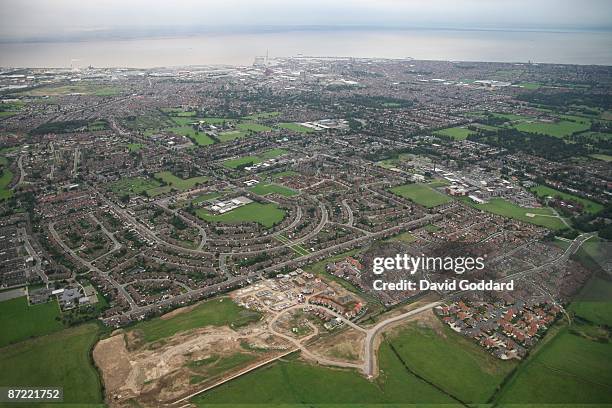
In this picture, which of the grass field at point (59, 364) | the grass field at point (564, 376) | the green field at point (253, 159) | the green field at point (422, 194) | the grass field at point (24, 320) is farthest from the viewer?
the green field at point (253, 159)

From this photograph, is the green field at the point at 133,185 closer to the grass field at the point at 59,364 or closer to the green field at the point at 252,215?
the green field at the point at 252,215

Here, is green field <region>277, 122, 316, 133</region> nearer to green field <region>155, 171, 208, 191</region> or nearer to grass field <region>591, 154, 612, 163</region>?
green field <region>155, 171, 208, 191</region>

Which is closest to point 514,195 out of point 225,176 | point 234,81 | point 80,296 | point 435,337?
point 435,337

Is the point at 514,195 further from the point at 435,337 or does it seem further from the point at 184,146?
the point at 184,146

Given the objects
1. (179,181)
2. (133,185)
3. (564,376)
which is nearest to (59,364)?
(564,376)

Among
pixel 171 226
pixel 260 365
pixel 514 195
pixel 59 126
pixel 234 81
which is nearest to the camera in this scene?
pixel 260 365

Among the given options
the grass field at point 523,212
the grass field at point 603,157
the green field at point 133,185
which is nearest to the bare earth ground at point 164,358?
the green field at point 133,185

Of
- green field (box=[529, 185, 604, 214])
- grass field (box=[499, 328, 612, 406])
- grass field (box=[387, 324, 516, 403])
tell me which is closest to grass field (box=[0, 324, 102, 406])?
grass field (box=[387, 324, 516, 403])
